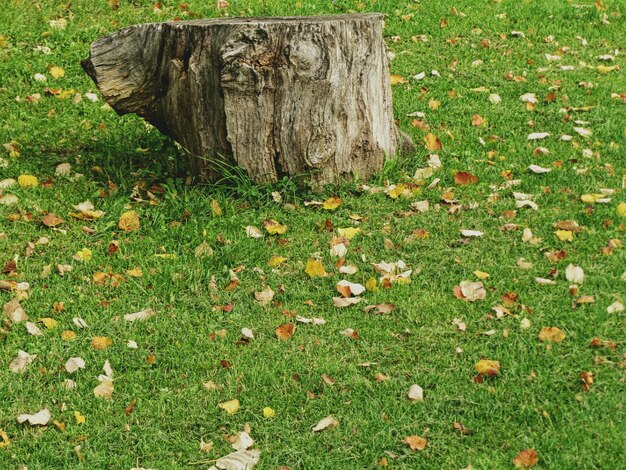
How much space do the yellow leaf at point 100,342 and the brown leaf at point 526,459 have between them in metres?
1.93

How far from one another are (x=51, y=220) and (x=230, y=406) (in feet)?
6.46

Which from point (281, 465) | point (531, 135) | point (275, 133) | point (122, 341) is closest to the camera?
point (281, 465)

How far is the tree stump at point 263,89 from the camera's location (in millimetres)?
4801

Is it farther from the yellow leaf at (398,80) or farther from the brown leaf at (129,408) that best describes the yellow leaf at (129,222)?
the yellow leaf at (398,80)

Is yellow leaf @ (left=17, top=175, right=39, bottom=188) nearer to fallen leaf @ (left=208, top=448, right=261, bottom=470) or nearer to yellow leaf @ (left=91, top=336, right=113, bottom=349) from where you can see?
yellow leaf @ (left=91, top=336, right=113, bottom=349)

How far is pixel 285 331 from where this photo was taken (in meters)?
3.96

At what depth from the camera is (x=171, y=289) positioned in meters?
4.30

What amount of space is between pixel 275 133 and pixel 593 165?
2.03 metres

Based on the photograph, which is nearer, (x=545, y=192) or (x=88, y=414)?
(x=88, y=414)

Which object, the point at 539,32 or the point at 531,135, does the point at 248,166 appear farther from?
the point at 539,32

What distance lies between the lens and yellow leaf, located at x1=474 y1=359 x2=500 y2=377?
356 cm

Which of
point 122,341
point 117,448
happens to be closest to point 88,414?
point 117,448

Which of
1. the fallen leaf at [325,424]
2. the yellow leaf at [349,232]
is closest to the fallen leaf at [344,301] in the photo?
the yellow leaf at [349,232]

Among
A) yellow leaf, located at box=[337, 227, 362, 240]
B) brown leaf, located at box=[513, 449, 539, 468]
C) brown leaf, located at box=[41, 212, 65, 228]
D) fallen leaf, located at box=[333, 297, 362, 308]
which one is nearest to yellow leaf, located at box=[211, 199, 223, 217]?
yellow leaf, located at box=[337, 227, 362, 240]
